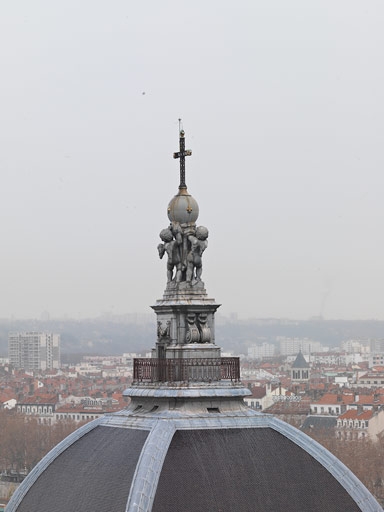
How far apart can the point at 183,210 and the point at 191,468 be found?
11.6ft

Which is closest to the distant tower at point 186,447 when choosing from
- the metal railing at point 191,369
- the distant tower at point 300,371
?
the metal railing at point 191,369

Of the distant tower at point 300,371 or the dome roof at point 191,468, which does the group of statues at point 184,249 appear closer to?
the dome roof at point 191,468

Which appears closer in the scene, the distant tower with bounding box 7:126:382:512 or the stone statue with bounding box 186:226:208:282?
the distant tower with bounding box 7:126:382:512

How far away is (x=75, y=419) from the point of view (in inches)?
5138

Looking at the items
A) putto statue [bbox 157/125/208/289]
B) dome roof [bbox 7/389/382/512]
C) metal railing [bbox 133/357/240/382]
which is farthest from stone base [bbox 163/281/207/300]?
dome roof [bbox 7/389/382/512]

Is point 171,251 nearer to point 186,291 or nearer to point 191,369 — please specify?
point 186,291

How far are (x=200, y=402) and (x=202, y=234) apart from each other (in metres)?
2.14

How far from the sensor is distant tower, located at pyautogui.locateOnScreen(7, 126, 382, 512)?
660 inches

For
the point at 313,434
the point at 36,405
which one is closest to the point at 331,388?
the point at 36,405

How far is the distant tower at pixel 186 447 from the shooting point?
55.0 feet

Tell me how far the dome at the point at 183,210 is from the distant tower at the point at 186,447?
0.5 inches

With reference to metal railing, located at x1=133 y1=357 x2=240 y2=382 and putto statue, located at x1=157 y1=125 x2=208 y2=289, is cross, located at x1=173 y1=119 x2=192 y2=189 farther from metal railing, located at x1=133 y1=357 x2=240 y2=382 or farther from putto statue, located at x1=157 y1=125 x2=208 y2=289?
metal railing, located at x1=133 y1=357 x2=240 y2=382

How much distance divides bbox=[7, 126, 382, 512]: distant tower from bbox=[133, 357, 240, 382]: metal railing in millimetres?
12

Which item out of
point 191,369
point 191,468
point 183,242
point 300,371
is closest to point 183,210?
point 183,242
